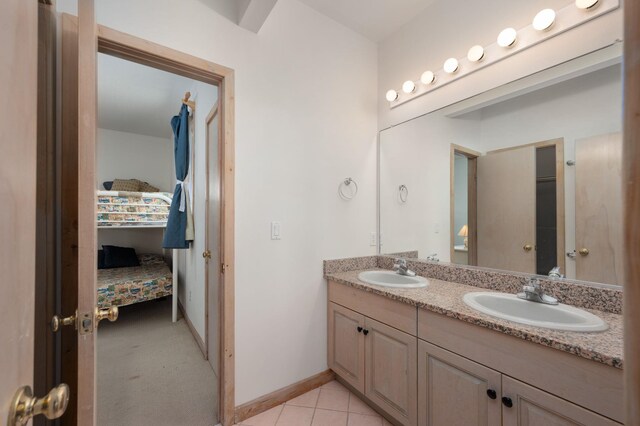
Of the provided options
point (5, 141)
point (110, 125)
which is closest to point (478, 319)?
point (5, 141)

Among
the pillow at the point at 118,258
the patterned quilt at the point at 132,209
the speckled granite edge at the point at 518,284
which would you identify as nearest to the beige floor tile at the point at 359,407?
the speckled granite edge at the point at 518,284

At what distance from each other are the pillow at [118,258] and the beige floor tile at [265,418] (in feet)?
11.0

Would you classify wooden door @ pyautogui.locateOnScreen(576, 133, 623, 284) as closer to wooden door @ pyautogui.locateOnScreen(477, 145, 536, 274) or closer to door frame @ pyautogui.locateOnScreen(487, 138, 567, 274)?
door frame @ pyautogui.locateOnScreen(487, 138, 567, 274)

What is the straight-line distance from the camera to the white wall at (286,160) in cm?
166

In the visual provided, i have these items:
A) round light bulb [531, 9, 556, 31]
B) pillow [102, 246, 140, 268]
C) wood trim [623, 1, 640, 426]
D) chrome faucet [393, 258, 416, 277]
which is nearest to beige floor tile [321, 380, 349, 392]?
chrome faucet [393, 258, 416, 277]

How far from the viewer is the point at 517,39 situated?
155 cm

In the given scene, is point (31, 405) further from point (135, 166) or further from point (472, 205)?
point (135, 166)

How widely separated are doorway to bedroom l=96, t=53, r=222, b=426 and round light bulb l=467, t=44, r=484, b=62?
5.58ft

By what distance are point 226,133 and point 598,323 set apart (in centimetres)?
199

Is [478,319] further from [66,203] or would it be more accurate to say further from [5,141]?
[66,203]

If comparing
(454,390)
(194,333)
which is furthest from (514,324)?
(194,333)

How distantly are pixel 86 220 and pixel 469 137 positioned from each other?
208 centimetres

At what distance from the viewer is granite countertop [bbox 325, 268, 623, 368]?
89 cm

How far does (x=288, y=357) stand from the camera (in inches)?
74.9
